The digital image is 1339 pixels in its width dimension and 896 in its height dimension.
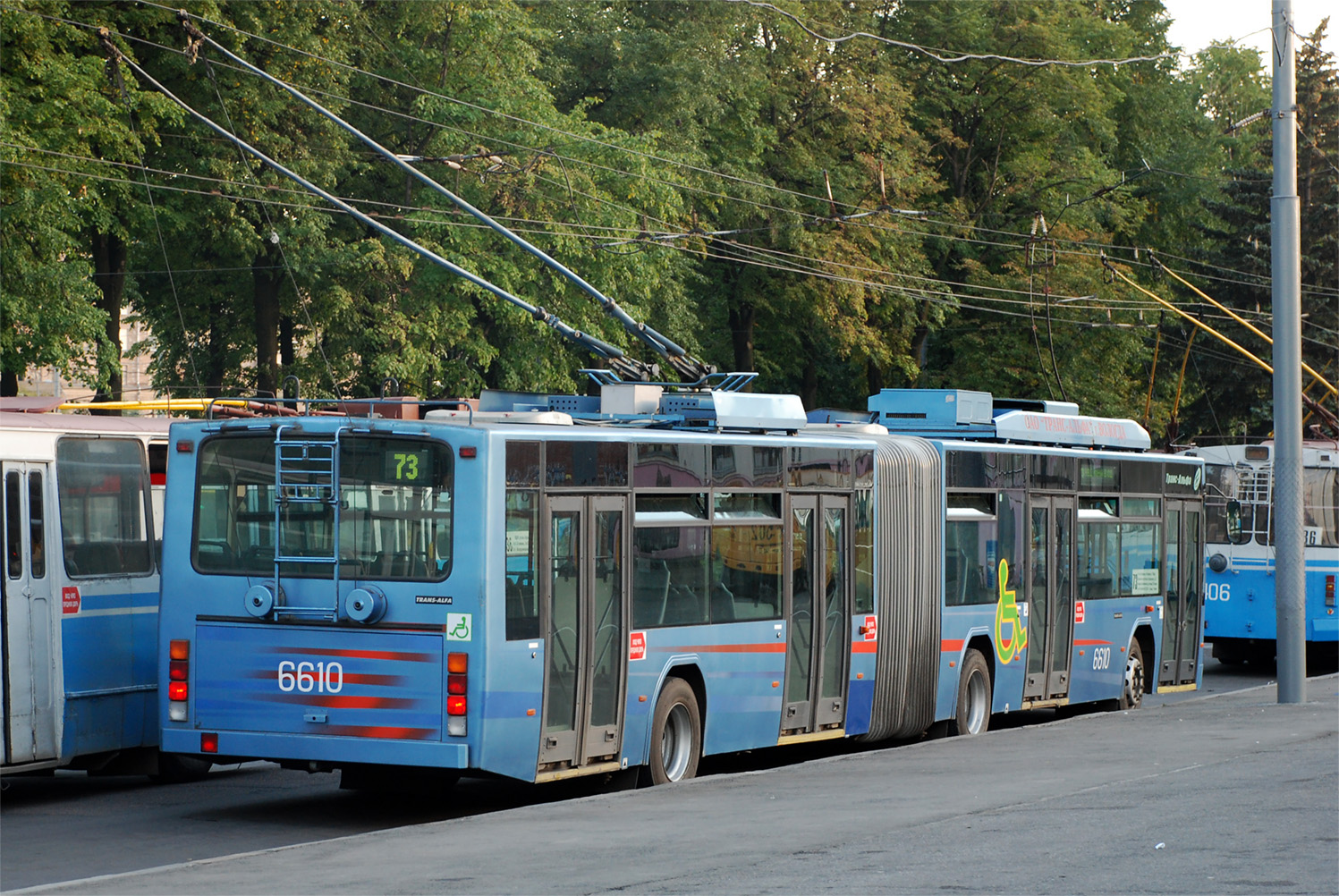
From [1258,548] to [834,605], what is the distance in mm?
13046

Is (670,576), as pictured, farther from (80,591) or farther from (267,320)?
(267,320)

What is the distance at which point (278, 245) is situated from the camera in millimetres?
28859

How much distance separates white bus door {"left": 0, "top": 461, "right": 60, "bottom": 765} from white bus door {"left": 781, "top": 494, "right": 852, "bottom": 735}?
5232 mm

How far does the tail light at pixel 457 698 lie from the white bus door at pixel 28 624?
112 inches

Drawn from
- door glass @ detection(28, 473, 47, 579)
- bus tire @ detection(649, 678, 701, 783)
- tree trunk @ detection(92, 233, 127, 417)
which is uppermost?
tree trunk @ detection(92, 233, 127, 417)

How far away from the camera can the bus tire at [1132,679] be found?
19.2 metres

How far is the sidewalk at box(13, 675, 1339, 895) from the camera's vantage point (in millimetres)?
7676

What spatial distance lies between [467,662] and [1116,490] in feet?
33.5

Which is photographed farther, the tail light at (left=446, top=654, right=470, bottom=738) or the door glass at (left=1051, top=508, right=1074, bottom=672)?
the door glass at (left=1051, top=508, right=1074, bottom=672)

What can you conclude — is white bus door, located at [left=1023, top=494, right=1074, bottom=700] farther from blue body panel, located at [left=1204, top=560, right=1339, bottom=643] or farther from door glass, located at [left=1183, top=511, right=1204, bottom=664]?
blue body panel, located at [left=1204, top=560, right=1339, bottom=643]

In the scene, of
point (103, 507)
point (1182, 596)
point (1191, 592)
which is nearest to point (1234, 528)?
point (1191, 592)

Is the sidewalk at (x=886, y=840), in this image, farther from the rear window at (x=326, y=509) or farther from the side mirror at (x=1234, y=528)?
the side mirror at (x=1234, y=528)

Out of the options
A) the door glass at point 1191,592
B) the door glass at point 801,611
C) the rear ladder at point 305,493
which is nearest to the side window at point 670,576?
the door glass at point 801,611

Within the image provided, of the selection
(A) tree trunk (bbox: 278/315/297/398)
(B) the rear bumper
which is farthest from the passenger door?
(A) tree trunk (bbox: 278/315/297/398)
